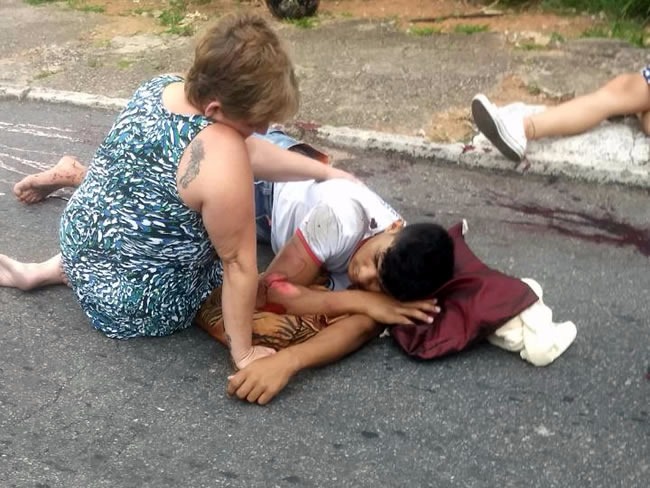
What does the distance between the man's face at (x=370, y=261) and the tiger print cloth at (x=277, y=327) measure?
15cm

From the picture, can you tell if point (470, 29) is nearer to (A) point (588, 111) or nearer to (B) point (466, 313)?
(A) point (588, 111)

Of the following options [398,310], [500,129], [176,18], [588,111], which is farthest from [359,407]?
[176,18]

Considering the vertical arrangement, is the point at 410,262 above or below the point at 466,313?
above

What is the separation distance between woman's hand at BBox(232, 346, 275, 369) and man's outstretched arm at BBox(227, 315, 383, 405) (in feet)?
0.13

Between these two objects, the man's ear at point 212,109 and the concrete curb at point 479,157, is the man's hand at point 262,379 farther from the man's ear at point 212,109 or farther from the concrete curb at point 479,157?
the concrete curb at point 479,157

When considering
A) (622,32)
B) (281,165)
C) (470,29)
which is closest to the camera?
(281,165)

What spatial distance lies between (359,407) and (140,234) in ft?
3.08

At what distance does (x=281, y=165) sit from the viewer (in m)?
3.14

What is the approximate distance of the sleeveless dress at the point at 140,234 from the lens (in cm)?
269

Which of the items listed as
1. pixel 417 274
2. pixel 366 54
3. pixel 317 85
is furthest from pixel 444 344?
pixel 366 54

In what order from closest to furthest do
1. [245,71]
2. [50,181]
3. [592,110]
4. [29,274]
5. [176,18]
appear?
[245,71], [29,274], [50,181], [592,110], [176,18]

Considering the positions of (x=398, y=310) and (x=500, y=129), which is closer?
(x=398, y=310)

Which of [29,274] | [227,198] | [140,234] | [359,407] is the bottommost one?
[29,274]

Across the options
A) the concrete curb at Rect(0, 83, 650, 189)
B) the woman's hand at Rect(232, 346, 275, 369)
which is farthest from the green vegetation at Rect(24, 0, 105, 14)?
the woman's hand at Rect(232, 346, 275, 369)
